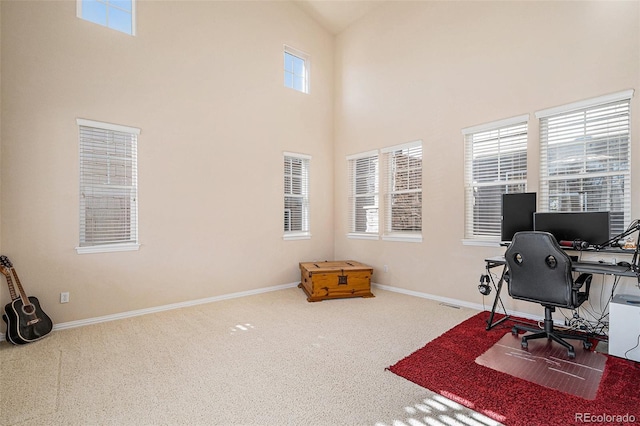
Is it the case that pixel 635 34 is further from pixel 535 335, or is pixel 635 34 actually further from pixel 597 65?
pixel 535 335

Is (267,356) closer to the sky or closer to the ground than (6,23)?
closer to the ground

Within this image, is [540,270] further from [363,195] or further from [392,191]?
[363,195]

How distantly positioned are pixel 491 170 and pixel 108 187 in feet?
15.9

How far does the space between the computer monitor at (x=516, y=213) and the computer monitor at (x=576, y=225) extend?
121 millimetres

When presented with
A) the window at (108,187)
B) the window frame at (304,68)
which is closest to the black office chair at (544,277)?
the window at (108,187)

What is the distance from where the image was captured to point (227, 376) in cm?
243

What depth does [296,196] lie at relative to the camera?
5699mm

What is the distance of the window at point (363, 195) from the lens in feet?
18.2

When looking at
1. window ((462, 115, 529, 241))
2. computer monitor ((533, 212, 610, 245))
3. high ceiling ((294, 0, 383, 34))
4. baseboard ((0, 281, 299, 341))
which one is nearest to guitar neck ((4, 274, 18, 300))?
baseboard ((0, 281, 299, 341))

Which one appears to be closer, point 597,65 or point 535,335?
point 535,335

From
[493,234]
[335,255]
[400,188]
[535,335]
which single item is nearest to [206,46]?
[400,188]

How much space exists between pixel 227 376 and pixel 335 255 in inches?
153

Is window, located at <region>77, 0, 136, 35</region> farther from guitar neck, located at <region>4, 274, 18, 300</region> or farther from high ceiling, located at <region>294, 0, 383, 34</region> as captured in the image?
guitar neck, located at <region>4, 274, 18, 300</region>

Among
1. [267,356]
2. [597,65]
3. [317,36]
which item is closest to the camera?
[267,356]
